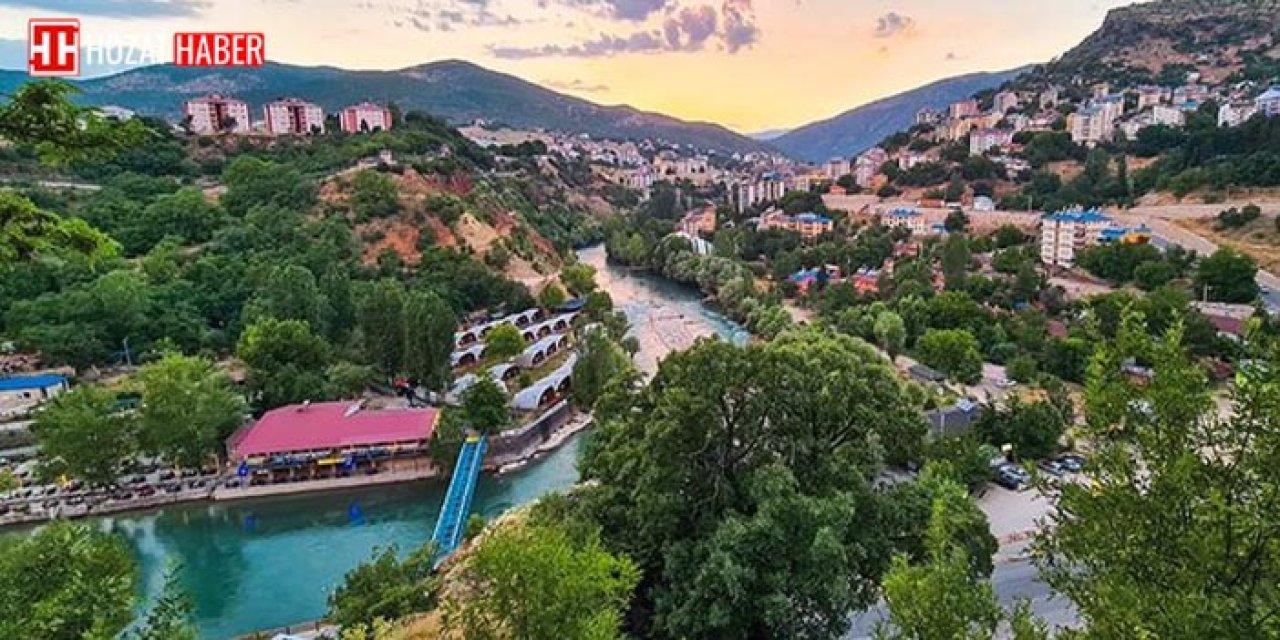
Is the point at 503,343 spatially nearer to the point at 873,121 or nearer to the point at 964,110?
the point at 964,110

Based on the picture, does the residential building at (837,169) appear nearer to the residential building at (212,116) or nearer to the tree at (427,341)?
the residential building at (212,116)

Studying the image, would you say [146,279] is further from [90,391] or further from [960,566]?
[960,566]

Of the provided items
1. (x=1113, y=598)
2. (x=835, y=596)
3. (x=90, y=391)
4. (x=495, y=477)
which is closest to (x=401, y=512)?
(x=495, y=477)

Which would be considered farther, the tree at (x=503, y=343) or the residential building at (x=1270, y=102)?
the residential building at (x=1270, y=102)

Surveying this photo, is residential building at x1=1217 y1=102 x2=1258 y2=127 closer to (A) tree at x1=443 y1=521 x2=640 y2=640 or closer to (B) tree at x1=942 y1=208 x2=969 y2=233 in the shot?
(B) tree at x1=942 y1=208 x2=969 y2=233

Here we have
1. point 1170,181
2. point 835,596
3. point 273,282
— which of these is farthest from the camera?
point 1170,181

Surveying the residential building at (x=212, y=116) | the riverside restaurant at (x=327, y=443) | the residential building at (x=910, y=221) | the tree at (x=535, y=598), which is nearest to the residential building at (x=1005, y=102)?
the residential building at (x=910, y=221)
